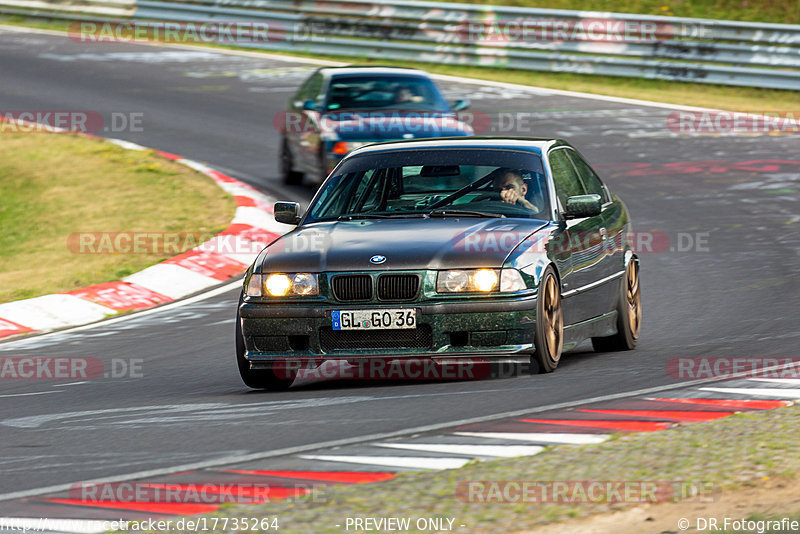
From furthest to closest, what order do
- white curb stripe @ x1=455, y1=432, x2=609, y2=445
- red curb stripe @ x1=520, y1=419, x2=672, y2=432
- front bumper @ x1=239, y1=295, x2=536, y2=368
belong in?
1. front bumper @ x1=239, y1=295, x2=536, y2=368
2. red curb stripe @ x1=520, y1=419, x2=672, y2=432
3. white curb stripe @ x1=455, y1=432, x2=609, y2=445

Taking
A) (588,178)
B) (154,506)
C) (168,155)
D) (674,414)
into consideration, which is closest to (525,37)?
(168,155)

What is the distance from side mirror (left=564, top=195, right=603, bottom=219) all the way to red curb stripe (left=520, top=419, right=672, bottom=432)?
2365mm

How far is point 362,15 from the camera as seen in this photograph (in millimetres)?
29219

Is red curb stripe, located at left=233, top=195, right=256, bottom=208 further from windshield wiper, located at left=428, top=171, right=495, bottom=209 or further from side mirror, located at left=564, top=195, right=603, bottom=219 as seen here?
side mirror, located at left=564, top=195, right=603, bottom=219

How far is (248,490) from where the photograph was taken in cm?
572

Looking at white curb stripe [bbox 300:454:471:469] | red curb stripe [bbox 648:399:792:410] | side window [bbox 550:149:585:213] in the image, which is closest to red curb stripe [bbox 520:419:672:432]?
red curb stripe [bbox 648:399:792:410]

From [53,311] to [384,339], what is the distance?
4959mm

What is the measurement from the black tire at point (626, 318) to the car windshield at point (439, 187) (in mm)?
1141

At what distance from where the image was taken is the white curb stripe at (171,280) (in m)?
13.0

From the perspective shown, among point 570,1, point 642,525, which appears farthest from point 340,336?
point 570,1

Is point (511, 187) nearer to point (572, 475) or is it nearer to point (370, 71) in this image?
point (572, 475)

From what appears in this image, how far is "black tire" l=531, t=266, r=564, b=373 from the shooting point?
26.8ft

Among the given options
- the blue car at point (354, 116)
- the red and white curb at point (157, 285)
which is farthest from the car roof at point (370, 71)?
the red and white curb at point (157, 285)

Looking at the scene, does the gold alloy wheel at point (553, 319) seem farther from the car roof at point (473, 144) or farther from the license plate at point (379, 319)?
the car roof at point (473, 144)
